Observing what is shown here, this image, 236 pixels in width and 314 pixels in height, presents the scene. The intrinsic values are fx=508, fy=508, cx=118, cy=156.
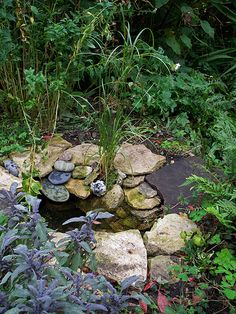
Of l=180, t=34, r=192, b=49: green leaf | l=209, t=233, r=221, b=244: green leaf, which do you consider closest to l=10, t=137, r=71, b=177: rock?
l=209, t=233, r=221, b=244: green leaf

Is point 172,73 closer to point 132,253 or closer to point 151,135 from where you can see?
point 151,135

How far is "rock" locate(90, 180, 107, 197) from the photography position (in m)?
3.03

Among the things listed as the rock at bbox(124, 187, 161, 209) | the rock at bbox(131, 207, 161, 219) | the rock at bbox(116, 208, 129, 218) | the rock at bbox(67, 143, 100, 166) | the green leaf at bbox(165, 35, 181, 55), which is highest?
the green leaf at bbox(165, 35, 181, 55)

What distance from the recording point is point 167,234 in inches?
107

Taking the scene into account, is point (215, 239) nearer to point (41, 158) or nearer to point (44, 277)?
point (44, 277)

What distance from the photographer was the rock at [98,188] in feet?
9.95

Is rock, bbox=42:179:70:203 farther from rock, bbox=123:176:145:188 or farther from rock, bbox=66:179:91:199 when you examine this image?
rock, bbox=123:176:145:188

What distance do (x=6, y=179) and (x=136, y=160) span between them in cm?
81

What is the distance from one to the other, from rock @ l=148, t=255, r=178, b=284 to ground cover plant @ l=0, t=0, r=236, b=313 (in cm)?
4

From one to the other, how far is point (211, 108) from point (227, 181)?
101cm

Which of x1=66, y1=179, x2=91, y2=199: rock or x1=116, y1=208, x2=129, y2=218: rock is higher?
x1=66, y1=179, x2=91, y2=199: rock

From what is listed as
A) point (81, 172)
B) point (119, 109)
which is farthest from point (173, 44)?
point (81, 172)

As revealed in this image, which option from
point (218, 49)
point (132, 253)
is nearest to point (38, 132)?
point (132, 253)

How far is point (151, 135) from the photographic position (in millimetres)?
3500
